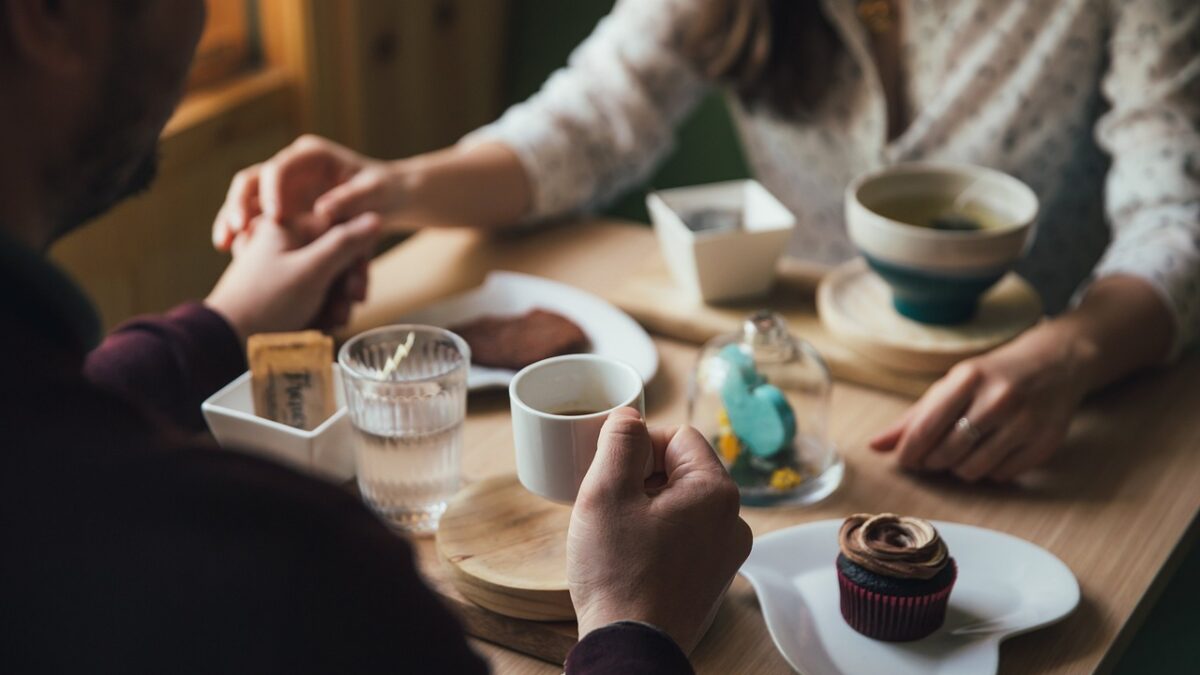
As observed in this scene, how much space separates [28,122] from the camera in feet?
2.02

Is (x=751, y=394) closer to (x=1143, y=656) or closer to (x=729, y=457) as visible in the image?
(x=729, y=457)

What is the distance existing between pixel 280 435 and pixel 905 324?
24.8 inches

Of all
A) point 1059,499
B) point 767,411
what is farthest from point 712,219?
point 1059,499

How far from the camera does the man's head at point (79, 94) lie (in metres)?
0.60

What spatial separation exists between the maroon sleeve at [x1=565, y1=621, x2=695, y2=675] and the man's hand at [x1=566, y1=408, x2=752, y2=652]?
15 millimetres

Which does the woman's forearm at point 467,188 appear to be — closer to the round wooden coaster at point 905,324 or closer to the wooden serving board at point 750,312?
the wooden serving board at point 750,312

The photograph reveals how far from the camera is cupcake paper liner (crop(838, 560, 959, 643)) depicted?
2.83 feet

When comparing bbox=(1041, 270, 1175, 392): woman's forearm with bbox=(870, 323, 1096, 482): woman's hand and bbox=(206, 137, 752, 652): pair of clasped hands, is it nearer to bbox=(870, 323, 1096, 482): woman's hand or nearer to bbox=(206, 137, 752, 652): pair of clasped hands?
bbox=(870, 323, 1096, 482): woman's hand

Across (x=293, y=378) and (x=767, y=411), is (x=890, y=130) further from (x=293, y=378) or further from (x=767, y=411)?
(x=293, y=378)

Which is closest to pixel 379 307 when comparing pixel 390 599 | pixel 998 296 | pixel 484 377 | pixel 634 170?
pixel 484 377

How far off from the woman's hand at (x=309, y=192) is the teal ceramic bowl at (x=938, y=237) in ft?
1.69

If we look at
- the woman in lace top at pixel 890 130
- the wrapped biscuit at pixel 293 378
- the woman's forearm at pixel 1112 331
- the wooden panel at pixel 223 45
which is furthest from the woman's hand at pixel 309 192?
the wooden panel at pixel 223 45

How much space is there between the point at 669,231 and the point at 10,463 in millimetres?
904

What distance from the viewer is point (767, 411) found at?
1.06 m
